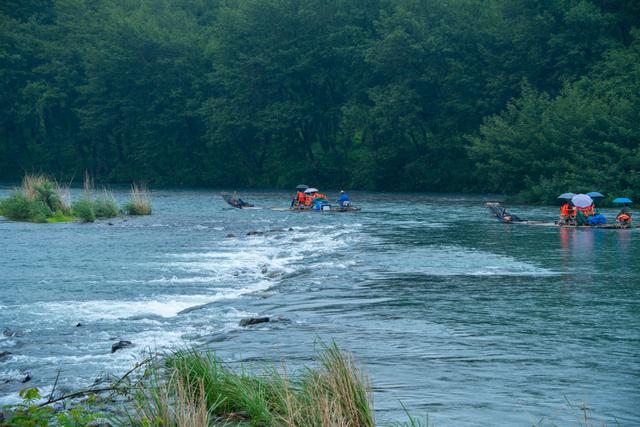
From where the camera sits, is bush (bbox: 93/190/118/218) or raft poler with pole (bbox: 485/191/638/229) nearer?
raft poler with pole (bbox: 485/191/638/229)

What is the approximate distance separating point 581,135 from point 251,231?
26653mm

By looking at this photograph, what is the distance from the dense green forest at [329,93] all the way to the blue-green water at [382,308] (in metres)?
23.0

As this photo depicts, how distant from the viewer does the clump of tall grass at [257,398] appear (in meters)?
7.86

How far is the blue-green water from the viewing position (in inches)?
444

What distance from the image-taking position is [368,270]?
22891mm

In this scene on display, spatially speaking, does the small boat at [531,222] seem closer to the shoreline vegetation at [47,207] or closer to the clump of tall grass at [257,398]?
the shoreline vegetation at [47,207]

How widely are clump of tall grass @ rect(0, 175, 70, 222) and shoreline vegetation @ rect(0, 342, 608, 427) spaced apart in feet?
108

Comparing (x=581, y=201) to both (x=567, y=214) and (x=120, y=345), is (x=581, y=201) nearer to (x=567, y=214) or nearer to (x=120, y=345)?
(x=567, y=214)

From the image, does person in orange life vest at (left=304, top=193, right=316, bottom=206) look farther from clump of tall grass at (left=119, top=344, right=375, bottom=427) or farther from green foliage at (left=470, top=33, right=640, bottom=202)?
clump of tall grass at (left=119, top=344, right=375, bottom=427)

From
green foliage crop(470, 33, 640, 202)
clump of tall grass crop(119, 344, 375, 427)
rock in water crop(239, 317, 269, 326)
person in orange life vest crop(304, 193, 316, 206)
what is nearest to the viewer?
clump of tall grass crop(119, 344, 375, 427)

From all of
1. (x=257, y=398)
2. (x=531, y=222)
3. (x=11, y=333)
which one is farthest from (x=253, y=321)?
(x=531, y=222)

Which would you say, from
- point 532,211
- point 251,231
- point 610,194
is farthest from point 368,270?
point 610,194

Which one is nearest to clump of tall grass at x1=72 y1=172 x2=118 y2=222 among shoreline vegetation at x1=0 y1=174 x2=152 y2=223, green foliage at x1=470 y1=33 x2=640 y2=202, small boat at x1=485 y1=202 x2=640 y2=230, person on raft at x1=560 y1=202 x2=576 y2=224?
shoreline vegetation at x1=0 y1=174 x2=152 y2=223

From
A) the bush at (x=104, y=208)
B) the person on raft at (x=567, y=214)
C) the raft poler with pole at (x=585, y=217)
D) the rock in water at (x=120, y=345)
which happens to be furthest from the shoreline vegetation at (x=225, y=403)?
the bush at (x=104, y=208)
